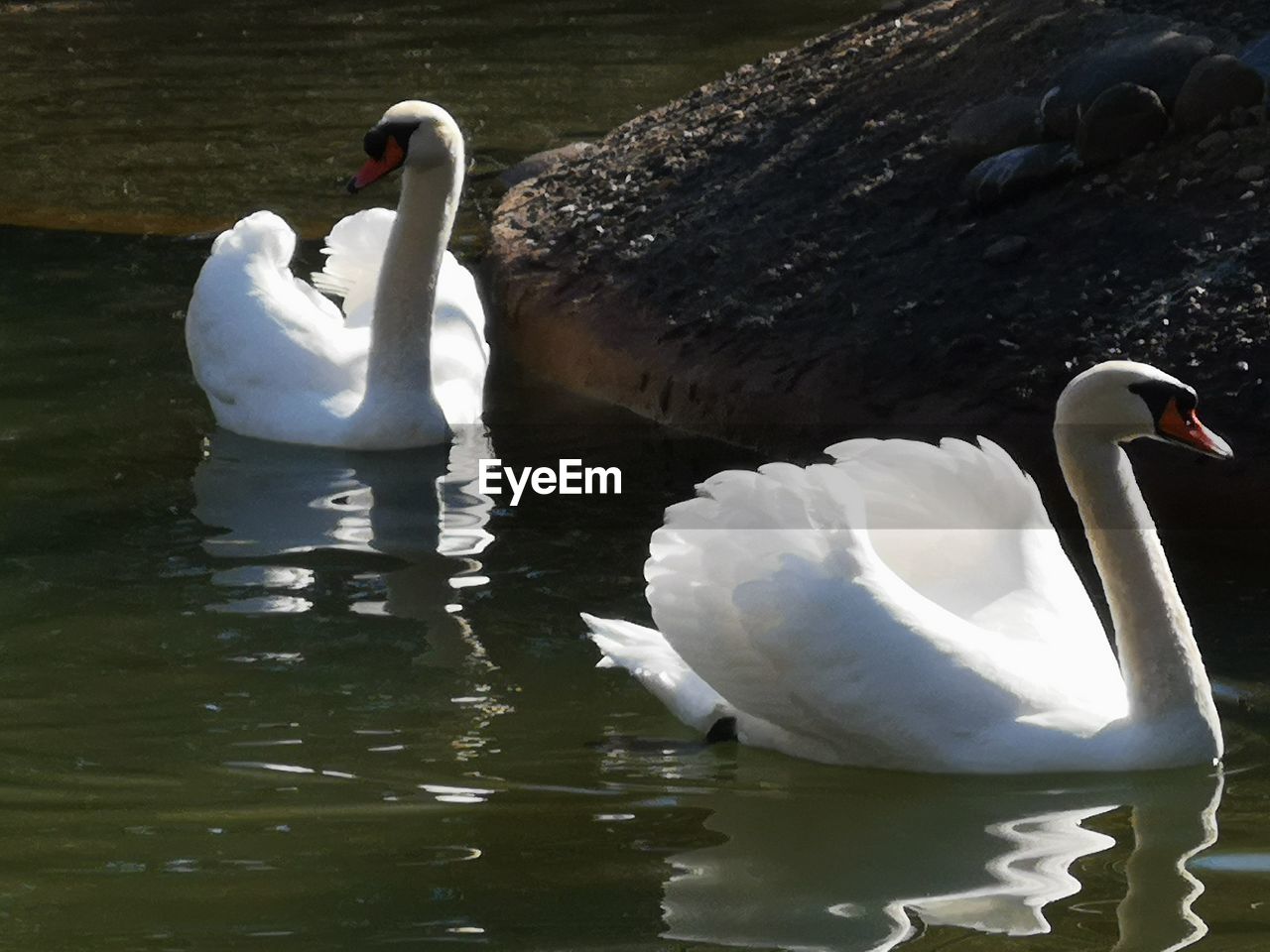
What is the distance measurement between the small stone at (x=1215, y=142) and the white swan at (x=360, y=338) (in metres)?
2.87

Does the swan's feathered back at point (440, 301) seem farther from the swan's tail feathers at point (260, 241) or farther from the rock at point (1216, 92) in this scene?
the rock at point (1216, 92)

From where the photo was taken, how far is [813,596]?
5.40 metres

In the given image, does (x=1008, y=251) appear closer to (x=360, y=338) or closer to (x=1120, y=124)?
(x=1120, y=124)

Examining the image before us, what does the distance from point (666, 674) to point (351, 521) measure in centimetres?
210

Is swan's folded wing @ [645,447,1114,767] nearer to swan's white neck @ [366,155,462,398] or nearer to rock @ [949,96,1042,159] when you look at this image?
swan's white neck @ [366,155,462,398]

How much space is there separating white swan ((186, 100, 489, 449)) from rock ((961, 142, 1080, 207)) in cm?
208

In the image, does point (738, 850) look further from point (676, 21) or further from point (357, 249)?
point (676, 21)

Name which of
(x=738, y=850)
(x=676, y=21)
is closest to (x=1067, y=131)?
(x=738, y=850)

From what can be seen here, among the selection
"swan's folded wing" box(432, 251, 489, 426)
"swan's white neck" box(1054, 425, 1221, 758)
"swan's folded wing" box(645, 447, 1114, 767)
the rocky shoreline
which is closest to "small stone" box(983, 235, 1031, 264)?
the rocky shoreline

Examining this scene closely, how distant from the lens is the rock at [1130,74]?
9273mm

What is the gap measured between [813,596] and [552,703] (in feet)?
3.07

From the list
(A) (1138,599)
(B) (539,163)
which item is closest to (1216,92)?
(A) (1138,599)

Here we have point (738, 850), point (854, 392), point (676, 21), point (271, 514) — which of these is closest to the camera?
point (738, 850)

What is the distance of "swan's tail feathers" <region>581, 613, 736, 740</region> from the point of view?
5.85 m
